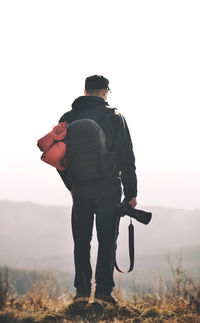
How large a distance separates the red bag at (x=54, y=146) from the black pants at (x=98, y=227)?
354 mm

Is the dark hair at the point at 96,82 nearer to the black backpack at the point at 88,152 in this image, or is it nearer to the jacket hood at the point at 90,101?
the jacket hood at the point at 90,101

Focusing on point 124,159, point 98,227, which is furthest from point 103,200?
point 124,159

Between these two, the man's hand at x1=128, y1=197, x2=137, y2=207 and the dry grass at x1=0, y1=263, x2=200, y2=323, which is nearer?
the dry grass at x1=0, y1=263, x2=200, y2=323

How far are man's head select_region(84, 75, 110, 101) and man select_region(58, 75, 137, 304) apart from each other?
0.04 feet

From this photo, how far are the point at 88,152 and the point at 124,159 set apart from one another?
1.31 feet

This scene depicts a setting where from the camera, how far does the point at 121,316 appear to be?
13.9ft

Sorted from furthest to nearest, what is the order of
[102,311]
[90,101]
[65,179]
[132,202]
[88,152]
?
1. [65,179]
2. [90,101]
3. [132,202]
4. [88,152]
5. [102,311]

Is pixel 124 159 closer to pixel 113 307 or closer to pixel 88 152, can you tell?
pixel 88 152

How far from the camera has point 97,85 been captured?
4.77 m

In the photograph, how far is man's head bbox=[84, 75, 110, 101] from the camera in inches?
188

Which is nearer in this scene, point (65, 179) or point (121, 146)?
point (121, 146)

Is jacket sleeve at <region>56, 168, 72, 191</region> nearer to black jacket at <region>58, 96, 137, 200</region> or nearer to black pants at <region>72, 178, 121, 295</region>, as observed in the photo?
black pants at <region>72, 178, 121, 295</region>

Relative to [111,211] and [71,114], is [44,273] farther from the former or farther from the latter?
[71,114]

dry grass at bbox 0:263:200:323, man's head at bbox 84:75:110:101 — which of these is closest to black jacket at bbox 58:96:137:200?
man's head at bbox 84:75:110:101
